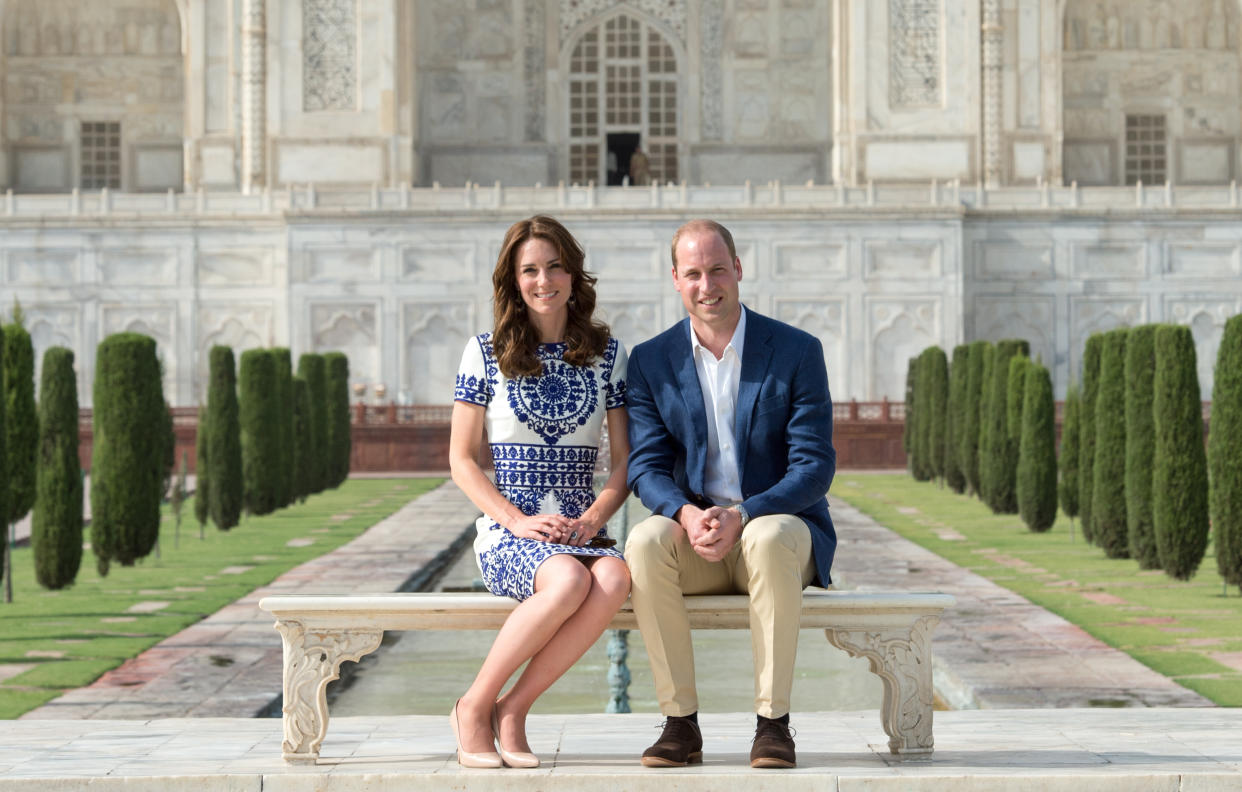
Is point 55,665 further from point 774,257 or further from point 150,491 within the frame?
point 774,257

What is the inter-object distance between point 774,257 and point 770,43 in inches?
315

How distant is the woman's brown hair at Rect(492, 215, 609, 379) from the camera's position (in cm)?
511

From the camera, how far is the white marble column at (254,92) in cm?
3300

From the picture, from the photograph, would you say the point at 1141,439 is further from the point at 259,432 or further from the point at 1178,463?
the point at 259,432

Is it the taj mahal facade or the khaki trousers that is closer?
the khaki trousers

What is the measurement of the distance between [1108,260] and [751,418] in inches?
1035

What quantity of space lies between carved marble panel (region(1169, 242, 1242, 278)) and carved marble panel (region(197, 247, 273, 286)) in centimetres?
1451

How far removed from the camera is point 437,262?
29609 millimetres

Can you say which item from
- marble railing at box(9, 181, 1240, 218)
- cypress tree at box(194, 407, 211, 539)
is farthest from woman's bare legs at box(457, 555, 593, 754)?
marble railing at box(9, 181, 1240, 218)

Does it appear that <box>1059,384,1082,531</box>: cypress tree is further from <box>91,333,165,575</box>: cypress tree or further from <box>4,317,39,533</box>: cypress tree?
<box>4,317,39,533</box>: cypress tree

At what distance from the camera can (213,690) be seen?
7566mm

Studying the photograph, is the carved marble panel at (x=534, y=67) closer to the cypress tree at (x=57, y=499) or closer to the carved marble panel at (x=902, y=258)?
the carved marble panel at (x=902, y=258)

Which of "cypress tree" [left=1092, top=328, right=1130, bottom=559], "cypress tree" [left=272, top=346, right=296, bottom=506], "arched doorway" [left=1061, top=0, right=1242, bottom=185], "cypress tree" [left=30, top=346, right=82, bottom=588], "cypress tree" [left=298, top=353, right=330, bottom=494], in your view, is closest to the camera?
"cypress tree" [left=30, top=346, right=82, bottom=588]

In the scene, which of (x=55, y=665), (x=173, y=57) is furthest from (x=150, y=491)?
(x=173, y=57)
